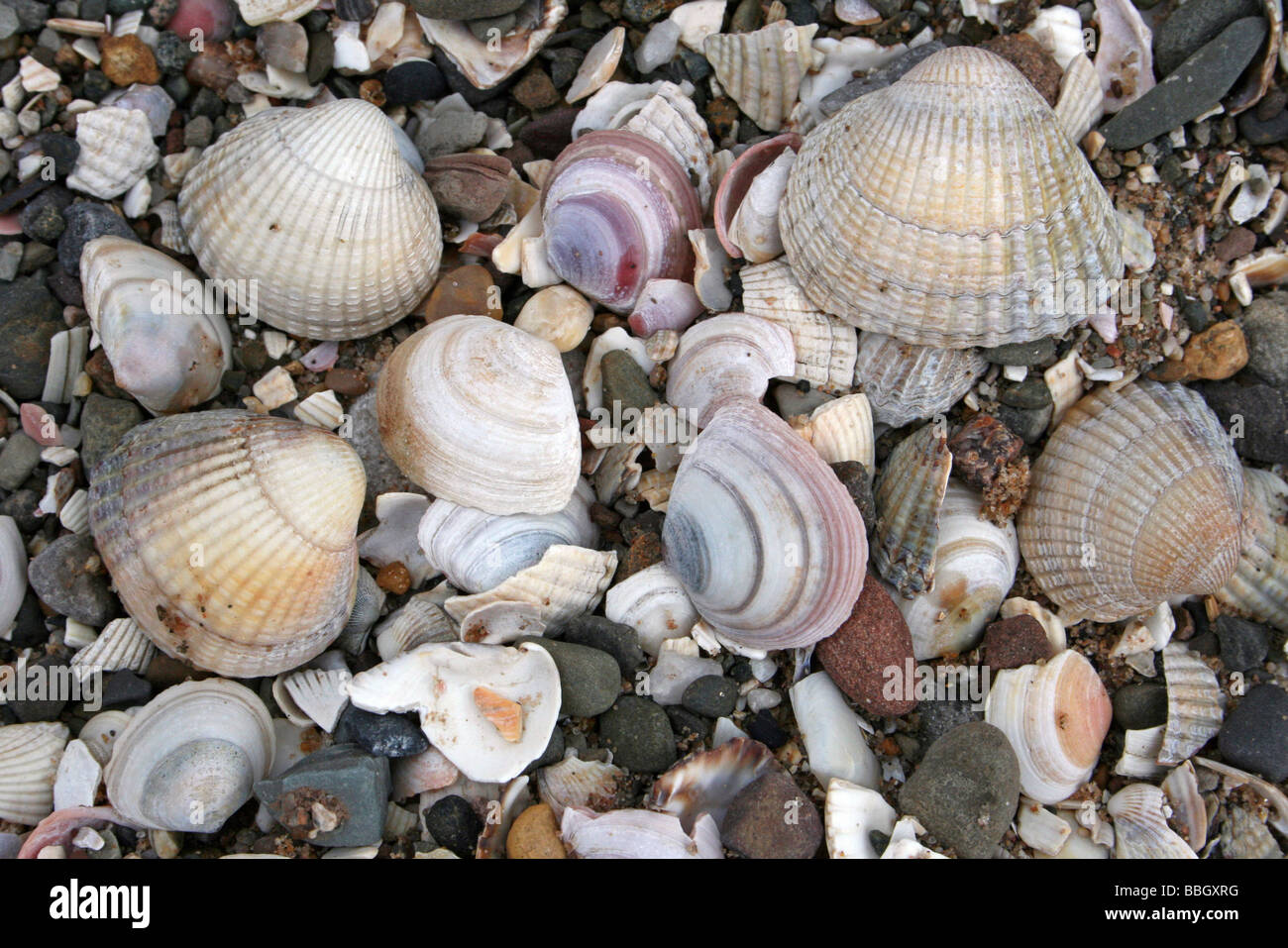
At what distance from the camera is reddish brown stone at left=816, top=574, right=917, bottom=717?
301 centimetres

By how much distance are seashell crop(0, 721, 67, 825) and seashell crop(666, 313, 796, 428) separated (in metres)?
2.28

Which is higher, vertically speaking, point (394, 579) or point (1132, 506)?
point (1132, 506)

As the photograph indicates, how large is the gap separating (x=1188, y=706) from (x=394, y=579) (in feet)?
8.53

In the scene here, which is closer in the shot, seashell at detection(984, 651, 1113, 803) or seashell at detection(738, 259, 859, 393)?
seashell at detection(984, 651, 1113, 803)

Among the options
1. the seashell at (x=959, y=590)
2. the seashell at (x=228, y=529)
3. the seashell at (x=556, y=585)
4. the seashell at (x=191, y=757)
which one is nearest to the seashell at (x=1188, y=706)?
the seashell at (x=959, y=590)

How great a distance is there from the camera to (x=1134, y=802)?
2953mm

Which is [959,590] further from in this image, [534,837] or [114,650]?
[114,650]

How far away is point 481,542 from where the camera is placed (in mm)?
3121

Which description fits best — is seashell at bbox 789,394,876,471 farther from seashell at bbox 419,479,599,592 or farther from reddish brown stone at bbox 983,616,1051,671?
seashell at bbox 419,479,599,592

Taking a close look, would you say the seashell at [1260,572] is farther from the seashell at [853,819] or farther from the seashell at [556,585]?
the seashell at [556,585]

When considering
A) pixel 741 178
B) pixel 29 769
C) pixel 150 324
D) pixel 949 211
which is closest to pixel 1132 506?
pixel 949 211

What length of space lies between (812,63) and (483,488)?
1914 millimetres

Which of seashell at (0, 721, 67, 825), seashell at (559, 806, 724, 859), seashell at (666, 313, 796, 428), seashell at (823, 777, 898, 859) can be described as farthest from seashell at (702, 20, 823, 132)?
seashell at (0, 721, 67, 825)

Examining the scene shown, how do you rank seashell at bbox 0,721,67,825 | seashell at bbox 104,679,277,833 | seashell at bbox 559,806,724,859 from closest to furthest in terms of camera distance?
seashell at bbox 559,806,724,859 → seashell at bbox 104,679,277,833 → seashell at bbox 0,721,67,825
